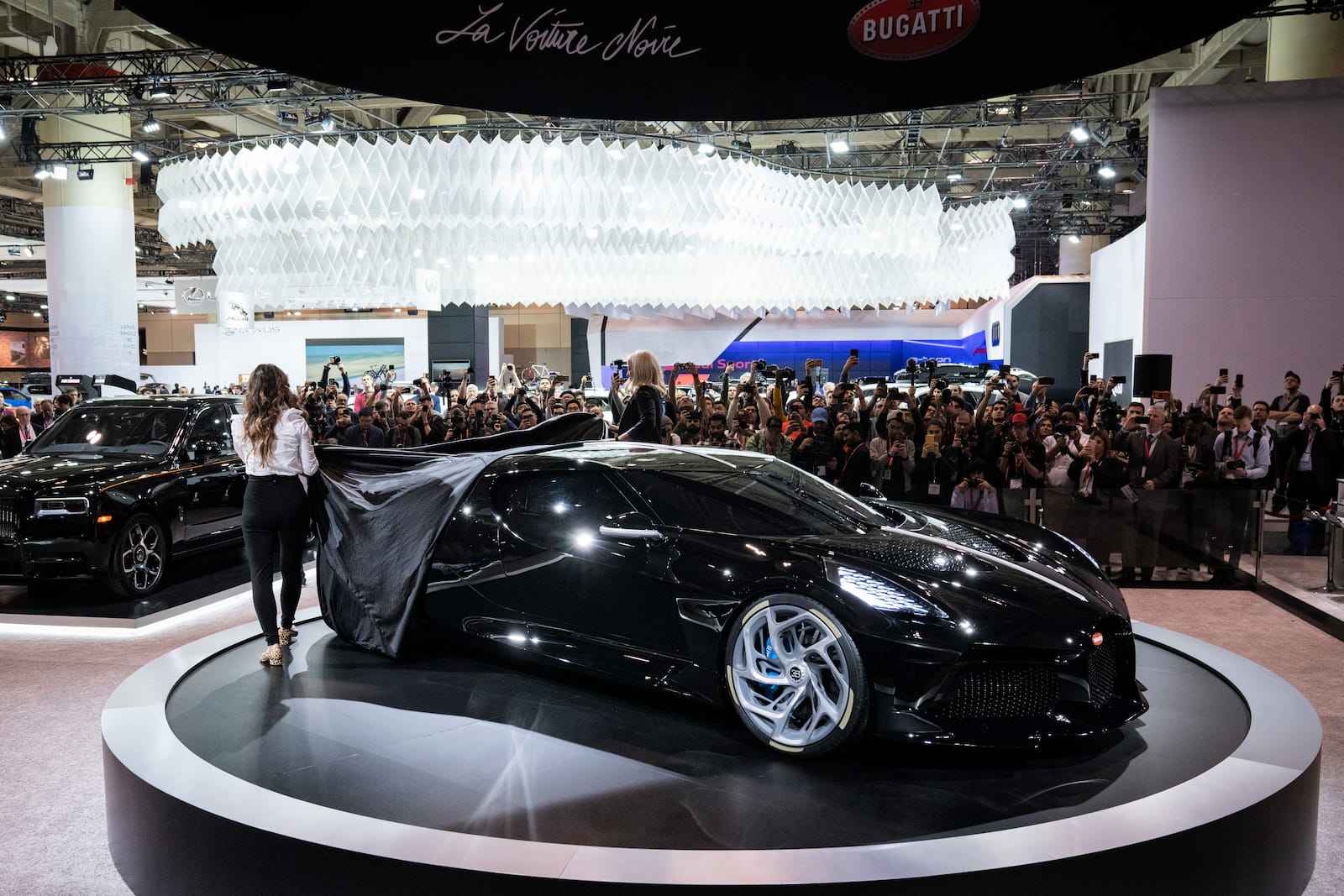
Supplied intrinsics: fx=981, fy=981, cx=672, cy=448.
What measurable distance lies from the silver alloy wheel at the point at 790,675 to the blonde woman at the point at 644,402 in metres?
2.86

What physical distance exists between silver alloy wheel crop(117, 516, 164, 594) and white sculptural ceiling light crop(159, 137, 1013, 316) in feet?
22.3

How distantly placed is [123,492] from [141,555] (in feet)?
1.69

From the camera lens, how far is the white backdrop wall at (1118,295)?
61.8 feet

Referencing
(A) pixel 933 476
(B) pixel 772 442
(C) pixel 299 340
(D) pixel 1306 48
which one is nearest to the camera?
(A) pixel 933 476

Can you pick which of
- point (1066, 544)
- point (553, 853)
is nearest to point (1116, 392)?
point (1066, 544)

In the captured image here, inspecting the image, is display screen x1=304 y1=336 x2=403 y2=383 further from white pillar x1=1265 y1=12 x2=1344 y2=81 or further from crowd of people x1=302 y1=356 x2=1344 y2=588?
white pillar x1=1265 y1=12 x2=1344 y2=81

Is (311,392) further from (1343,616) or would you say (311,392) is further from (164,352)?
(164,352)

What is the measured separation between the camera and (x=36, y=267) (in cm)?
3656

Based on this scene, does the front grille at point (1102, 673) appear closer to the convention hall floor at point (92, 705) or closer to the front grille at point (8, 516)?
the convention hall floor at point (92, 705)

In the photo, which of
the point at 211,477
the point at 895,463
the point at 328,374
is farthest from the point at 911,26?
the point at 328,374

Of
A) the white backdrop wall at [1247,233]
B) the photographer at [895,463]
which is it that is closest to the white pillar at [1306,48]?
the white backdrop wall at [1247,233]

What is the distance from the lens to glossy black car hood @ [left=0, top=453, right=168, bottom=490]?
655 cm

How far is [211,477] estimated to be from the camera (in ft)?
24.8

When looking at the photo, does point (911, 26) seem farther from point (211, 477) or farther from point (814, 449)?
point (211, 477)
